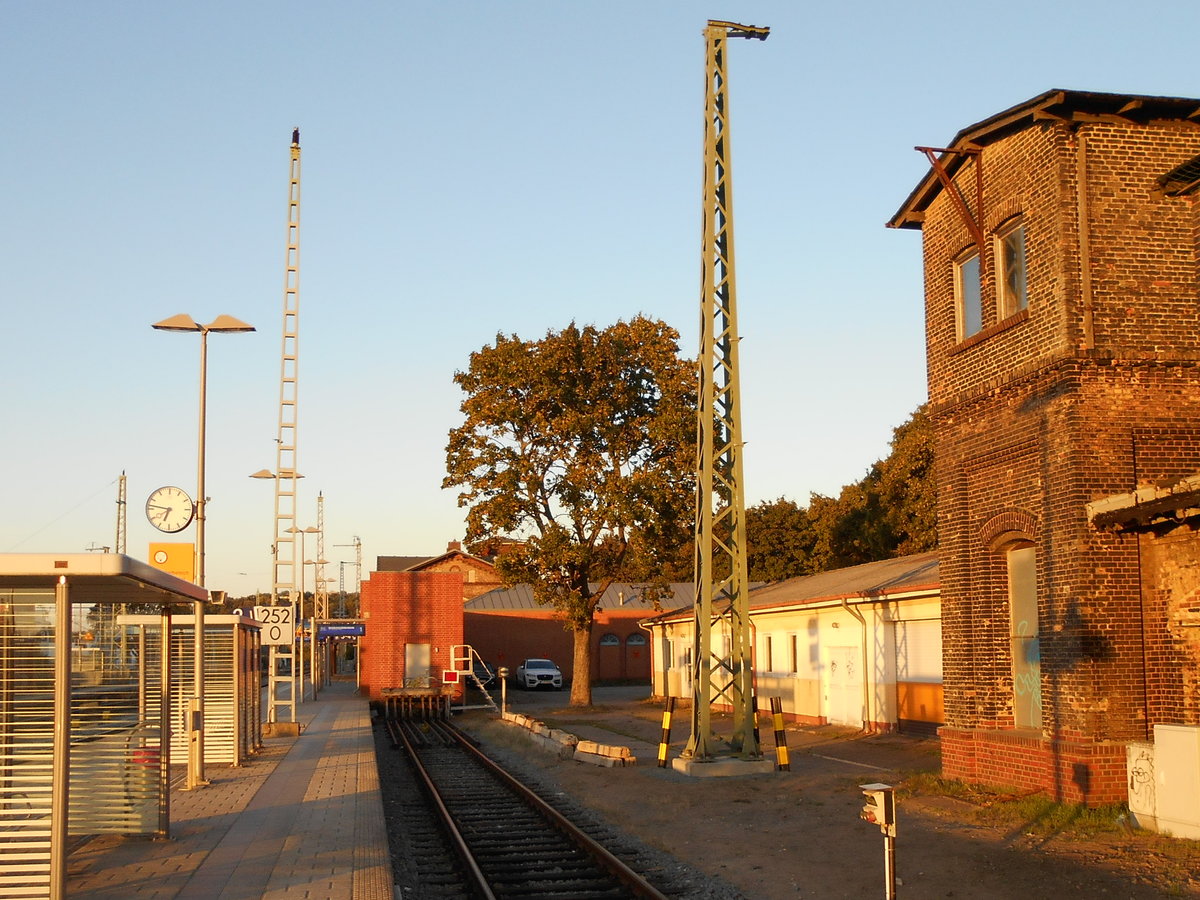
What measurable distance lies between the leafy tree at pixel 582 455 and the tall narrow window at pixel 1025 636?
20.7m

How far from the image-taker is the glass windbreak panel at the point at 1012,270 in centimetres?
1562

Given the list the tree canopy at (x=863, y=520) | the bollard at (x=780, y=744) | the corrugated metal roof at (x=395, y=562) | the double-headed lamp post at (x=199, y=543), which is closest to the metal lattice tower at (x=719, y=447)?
the bollard at (x=780, y=744)

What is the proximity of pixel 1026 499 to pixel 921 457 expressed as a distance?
3055cm

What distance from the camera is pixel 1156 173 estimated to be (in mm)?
14953

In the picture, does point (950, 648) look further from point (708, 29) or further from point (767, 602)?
point (767, 602)

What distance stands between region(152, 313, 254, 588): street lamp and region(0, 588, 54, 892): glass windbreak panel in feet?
35.6

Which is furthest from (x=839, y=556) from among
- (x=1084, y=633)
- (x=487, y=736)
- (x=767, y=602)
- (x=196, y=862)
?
(x=196, y=862)

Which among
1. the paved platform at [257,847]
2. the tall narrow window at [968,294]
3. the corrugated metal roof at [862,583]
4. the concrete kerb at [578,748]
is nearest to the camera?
the paved platform at [257,847]

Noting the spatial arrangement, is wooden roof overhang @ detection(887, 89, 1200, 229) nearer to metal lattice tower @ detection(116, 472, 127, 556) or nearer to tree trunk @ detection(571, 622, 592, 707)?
tree trunk @ detection(571, 622, 592, 707)

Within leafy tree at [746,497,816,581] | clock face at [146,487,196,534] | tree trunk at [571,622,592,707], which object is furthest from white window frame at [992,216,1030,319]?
leafy tree at [746,497,816,581]

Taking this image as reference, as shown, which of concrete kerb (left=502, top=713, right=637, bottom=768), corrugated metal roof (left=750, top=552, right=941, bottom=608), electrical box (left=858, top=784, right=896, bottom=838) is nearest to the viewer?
electrical box (left=858, top=784, right=896, bottom=838)

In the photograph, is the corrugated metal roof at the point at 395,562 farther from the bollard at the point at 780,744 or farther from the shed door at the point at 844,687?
the bollard at the point at 780,744

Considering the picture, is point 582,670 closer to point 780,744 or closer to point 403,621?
point 403,621

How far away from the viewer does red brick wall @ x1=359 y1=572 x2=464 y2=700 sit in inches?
1806
